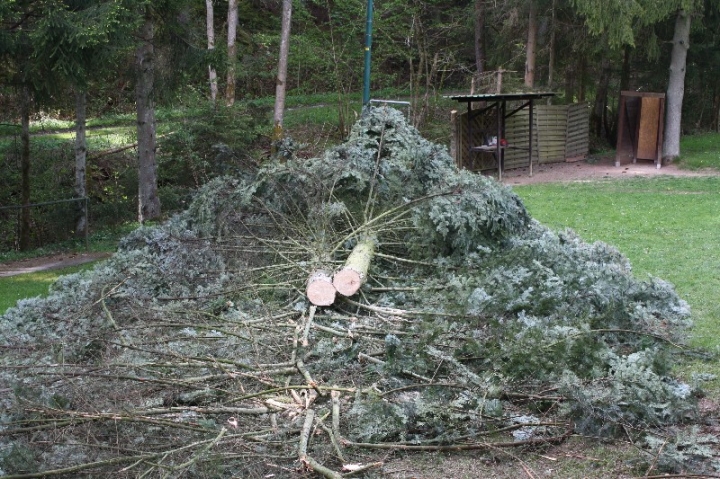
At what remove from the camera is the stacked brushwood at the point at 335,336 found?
5.11m

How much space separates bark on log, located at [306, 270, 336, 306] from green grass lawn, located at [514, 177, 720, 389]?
3.12 metres

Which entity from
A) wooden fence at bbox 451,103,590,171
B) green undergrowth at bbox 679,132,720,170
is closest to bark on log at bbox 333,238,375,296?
wooden fence at bbox 451,103,590,171

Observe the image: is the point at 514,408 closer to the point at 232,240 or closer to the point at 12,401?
the point at 12,401

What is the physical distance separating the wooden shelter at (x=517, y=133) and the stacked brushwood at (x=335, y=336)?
35.4ft

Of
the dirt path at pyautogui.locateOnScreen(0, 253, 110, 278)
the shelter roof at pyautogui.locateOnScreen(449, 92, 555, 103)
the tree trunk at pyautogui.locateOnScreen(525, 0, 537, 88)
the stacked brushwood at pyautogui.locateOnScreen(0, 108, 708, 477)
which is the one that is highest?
the tree trunk at pyautogui.locateOnScreen(525, 0, 537, 88)

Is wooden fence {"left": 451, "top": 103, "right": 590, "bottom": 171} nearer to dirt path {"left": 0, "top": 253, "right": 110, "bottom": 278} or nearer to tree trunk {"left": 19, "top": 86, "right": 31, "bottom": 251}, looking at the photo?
tree trunk {"left": 19, "top": 86, "right": 31, "bottom": 251}

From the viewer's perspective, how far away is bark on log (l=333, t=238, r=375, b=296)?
25.7ft

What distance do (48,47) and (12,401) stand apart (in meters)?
7.81

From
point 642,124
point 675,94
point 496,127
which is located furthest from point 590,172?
point 675,94

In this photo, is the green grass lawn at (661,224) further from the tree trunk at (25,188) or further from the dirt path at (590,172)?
the tree trunk at (25,188)

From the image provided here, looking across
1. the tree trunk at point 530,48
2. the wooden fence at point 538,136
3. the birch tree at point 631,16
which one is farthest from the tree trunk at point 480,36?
the birch tree at point 631,16

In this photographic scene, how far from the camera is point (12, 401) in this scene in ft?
17.4

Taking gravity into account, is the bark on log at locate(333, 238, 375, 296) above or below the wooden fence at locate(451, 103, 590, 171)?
below

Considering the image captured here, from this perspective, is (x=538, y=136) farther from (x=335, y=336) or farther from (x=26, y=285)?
(x=335, y=336)
